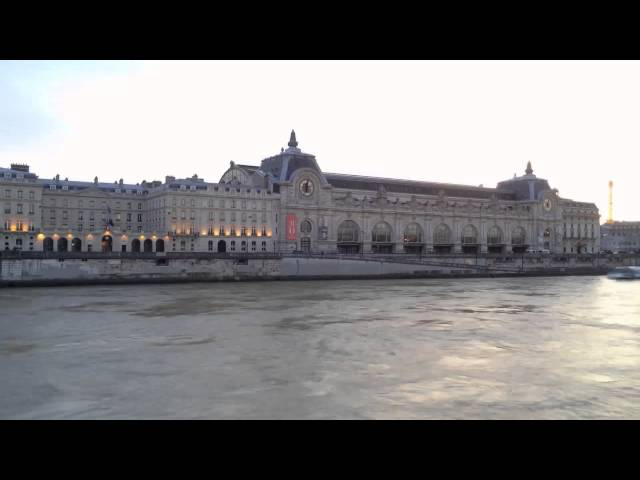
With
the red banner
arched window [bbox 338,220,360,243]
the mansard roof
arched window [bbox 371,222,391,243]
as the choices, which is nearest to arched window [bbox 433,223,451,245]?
the mansard roof

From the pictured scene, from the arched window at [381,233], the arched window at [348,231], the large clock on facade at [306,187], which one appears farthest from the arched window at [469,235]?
the large clock on facade at [306,187]

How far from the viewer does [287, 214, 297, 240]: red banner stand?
Result: 8506 centimetres

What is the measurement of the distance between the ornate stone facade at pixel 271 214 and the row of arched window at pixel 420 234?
0.62 ft

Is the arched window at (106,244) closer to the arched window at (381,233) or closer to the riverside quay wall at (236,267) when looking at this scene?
the riverside quay wall at (236,267)

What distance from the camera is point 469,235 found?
106 metres

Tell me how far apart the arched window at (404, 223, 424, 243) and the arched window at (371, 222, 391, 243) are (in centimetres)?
411

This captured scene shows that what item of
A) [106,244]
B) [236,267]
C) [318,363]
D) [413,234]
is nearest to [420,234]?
[413,234]

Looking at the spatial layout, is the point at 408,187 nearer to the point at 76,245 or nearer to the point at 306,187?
the point at 306,187

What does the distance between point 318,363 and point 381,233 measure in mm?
78455

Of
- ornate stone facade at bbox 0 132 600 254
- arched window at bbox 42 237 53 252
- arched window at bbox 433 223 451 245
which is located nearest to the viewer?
arched window at bbox 42 237 53 252

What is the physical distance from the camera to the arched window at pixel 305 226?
86812 mm

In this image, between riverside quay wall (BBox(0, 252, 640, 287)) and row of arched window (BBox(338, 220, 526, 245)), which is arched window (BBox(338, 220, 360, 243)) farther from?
riverside quay wall (BBox(0, 252, 640, 287))
